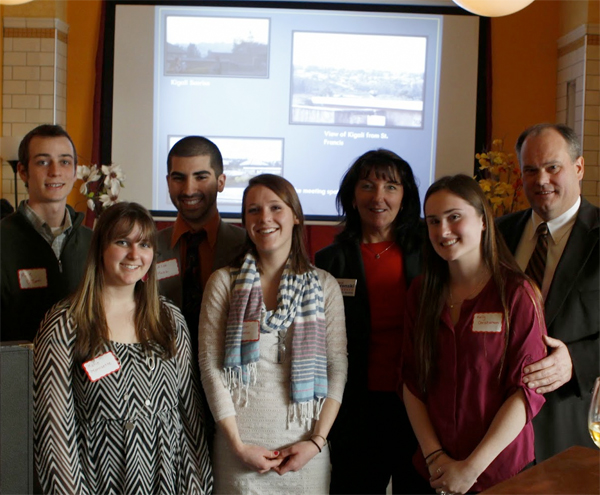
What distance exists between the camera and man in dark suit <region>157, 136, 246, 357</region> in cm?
271

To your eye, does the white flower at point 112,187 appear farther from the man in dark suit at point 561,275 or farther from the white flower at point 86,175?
the man in dark suit at point 561,275

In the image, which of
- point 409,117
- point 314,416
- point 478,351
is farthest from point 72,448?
point 409,117

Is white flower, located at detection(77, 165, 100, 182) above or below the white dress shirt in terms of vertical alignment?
above

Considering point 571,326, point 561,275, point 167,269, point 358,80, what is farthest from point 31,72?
point 571,326

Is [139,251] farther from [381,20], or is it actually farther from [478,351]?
[381,20]

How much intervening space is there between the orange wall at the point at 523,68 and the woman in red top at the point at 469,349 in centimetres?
447

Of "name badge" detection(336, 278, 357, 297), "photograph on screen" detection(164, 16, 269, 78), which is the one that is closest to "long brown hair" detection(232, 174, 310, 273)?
"name badge" detection(336, 278, 357, 297)

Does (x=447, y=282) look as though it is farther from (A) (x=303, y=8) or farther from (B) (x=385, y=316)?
(A) (x=303, y=8)

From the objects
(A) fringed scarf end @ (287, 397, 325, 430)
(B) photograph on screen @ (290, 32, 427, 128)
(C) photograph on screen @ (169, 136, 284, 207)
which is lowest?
(A) fringed scarf end @ (287, 397, 325, 430)

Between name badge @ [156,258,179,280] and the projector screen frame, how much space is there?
321 centimetres

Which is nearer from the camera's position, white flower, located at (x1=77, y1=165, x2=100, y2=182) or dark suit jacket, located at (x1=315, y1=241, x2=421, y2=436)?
dark suit jacket, located at (x1=315, y1=241, x2=421, y2=436)

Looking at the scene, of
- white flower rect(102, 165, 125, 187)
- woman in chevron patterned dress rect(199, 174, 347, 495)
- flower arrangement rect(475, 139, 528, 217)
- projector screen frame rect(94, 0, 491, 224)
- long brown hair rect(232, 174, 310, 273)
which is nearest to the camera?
woman in chevron patterned dress rect(199, 174, 347, 495)

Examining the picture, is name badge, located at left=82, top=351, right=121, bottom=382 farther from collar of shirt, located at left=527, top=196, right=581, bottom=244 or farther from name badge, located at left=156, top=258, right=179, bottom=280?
collar of shirt, located at left=527, top=196, right=581, bottom=244

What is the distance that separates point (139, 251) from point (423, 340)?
0.99m
